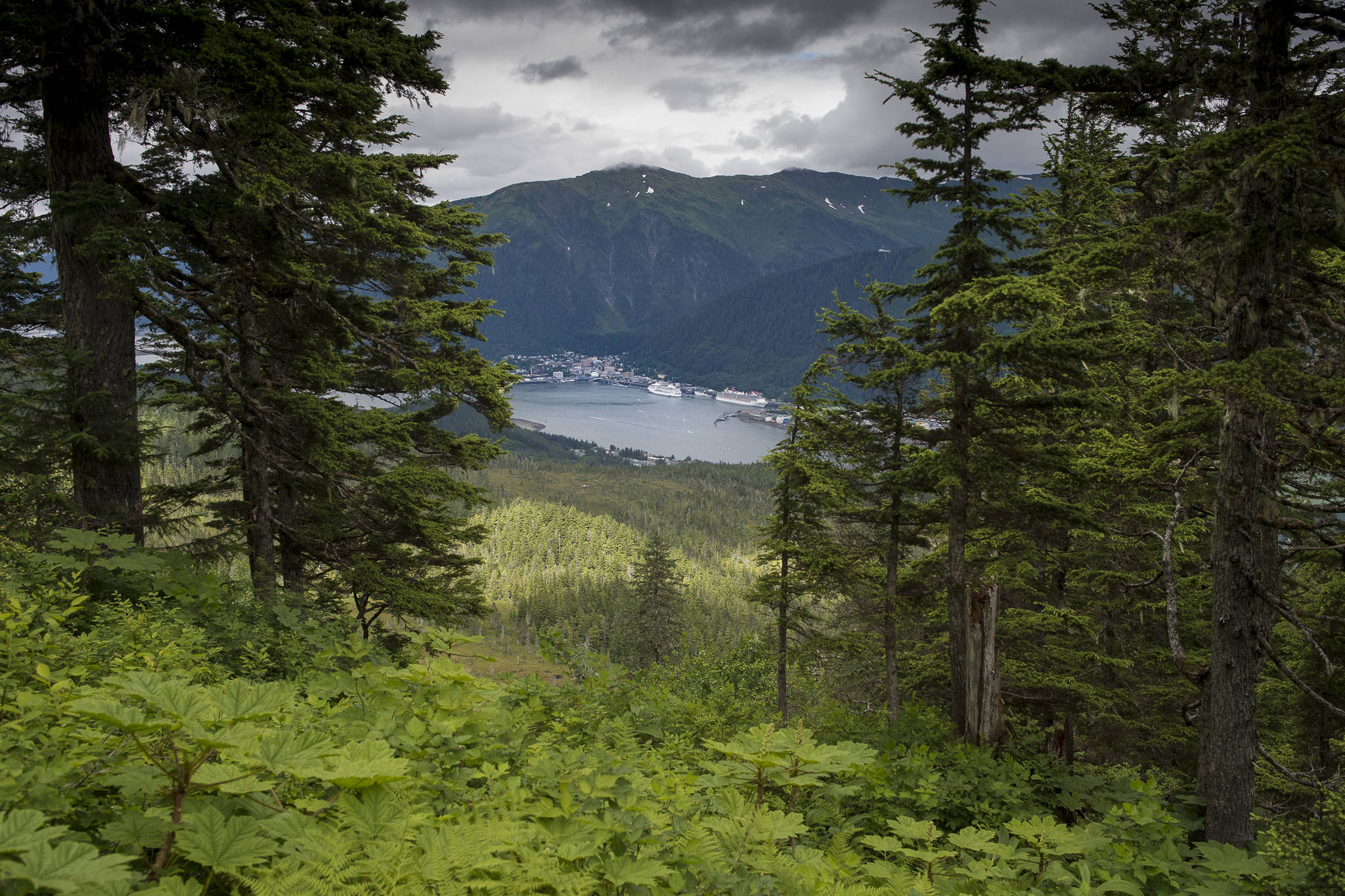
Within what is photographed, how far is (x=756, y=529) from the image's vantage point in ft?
61.1

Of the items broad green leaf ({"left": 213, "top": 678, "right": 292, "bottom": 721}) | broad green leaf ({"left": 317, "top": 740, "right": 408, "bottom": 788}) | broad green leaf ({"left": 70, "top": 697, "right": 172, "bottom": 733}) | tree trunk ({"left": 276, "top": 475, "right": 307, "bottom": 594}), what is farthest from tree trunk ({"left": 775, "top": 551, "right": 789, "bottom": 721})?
broad green leaf ({"left": 70, "top": 697, "right": 172, "bottom": 733})

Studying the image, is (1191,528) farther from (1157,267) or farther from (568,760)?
(568,760)

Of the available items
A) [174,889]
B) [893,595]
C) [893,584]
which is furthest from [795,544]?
[174,889]

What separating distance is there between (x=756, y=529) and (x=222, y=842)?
17.2m

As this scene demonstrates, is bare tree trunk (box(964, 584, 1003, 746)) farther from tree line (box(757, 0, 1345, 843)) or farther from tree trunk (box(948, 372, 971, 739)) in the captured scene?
tree trunk (box(948, 372, 971, 739))

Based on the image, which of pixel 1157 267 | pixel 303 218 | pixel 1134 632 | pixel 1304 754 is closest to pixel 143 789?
pixel 303 218

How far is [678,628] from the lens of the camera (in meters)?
41.7

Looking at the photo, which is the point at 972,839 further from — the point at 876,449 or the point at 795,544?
the point at 795,544

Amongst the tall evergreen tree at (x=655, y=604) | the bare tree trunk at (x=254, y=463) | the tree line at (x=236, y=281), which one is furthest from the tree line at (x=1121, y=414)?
the tall evergreen tree at (x=655, y=604)

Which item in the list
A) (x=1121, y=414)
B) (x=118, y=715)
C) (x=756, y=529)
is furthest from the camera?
(x=756, y=529)

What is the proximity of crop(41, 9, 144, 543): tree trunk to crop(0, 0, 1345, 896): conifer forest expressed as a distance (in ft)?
0.17

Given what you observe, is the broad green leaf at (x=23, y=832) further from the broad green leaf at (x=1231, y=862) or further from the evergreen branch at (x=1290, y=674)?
the evergreen branch at (x=1290, y=674)

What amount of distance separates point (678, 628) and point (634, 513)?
112m

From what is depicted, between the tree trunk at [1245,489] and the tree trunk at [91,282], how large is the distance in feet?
37.8
